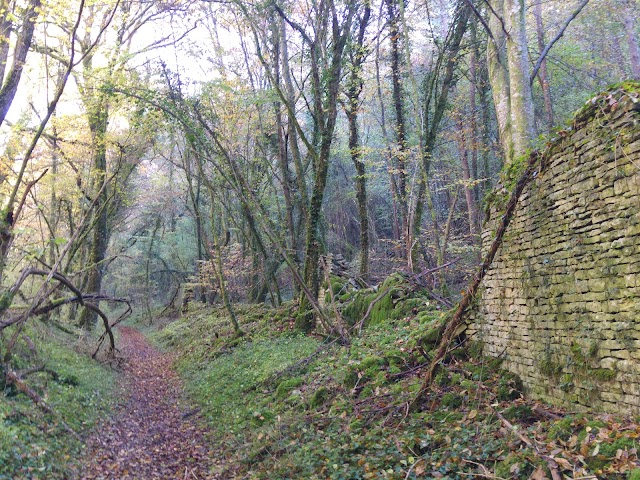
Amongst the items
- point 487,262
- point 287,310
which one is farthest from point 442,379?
point 287,310

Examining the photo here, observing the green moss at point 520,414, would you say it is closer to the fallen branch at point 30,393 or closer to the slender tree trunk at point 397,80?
the fallen branch at point 30,393

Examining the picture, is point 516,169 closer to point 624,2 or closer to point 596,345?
point 596,345

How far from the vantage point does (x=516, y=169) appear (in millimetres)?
6133

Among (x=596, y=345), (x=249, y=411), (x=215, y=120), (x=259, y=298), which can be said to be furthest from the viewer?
(x=259, y=298)

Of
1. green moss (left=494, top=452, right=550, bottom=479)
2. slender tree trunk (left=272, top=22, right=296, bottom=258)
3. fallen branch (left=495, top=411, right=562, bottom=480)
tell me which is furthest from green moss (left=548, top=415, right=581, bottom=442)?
slender tree trunk (left=272, top=22, right=296, bottom=258)

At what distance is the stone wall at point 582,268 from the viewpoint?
4.02 metres

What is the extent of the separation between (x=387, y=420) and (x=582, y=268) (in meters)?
3.04

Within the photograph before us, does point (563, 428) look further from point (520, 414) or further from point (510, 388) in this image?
point (510, 388)

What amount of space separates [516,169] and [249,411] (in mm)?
6034

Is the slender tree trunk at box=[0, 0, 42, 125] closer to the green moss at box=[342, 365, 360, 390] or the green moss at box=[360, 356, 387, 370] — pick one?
the green moss at box=[342, 365, 360, 390]

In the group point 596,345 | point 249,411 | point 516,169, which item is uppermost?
point 516,169

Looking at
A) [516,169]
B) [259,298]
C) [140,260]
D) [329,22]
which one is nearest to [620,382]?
[516,169]

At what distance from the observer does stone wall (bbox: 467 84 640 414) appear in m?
4.02

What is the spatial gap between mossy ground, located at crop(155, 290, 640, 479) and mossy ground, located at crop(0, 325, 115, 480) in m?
2.01
